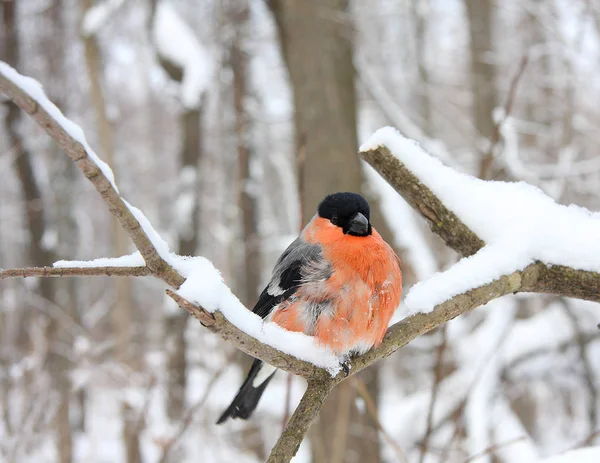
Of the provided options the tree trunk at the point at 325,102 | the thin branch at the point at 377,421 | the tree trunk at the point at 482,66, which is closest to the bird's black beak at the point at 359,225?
the thin branch at the point at 377,421

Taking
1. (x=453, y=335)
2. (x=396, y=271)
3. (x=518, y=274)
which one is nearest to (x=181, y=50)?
(x=453, y=335)

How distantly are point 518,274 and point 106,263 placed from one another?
1112mm

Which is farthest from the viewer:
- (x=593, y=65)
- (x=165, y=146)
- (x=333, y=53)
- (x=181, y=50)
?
(x=165, y=146)

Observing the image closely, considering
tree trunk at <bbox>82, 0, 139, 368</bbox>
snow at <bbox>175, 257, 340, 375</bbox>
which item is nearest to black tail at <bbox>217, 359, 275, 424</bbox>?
snow at <bbox>175, 257, 340, 375</bbox>

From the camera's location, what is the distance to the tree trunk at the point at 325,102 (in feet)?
14.0

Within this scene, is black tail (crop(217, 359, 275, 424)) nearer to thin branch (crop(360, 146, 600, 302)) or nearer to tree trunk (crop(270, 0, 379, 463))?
thin branch (crop(360, 146, 600, 302))

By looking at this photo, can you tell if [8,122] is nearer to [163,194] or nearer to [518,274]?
[163,194]

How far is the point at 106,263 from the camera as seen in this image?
1.11 metres

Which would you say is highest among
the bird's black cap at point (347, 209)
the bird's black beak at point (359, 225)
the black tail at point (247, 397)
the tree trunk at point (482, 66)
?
the tree trunk at point (482, 66)

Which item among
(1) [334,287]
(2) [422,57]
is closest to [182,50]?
(2) [422,57]

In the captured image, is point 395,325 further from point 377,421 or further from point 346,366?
point 377,421

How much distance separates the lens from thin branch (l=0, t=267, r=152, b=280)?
3.34ft

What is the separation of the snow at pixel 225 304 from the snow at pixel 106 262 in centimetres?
8

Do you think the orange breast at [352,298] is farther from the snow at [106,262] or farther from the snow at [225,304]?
the snow at [106,262]
